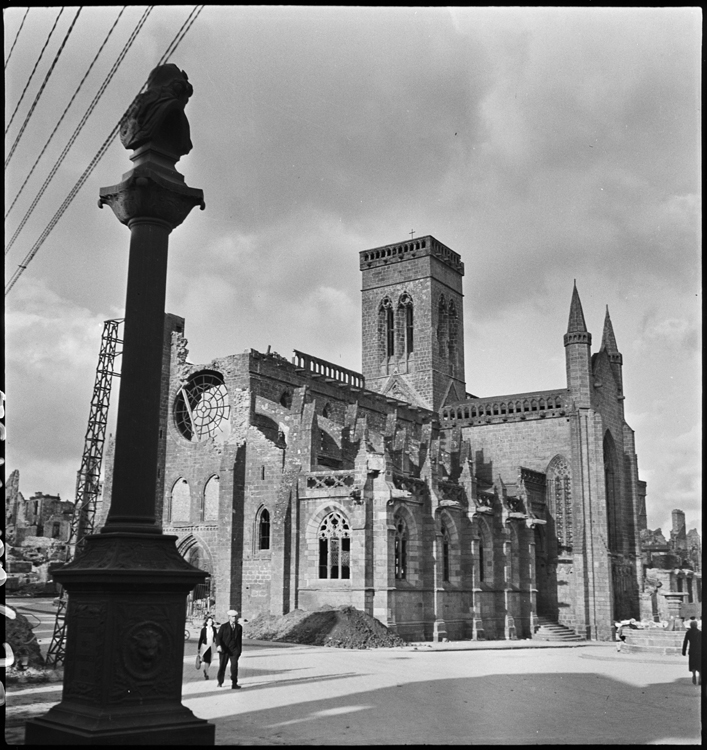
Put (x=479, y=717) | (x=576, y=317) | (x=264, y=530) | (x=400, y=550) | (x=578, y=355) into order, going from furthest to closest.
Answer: (x=576, y=317)
(x=578, y=355)
(x=264, y=530)
(x=400, y=550)
(x=479, y=717)

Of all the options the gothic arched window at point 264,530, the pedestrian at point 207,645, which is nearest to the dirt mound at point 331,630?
the gothic arched window at point 264,530

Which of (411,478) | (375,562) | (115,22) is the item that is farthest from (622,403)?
(115,22)

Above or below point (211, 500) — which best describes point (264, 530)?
below

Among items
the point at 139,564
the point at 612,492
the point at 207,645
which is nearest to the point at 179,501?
the point at 207,645

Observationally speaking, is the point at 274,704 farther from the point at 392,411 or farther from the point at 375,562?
the point at 392,411

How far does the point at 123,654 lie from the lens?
8.60 m

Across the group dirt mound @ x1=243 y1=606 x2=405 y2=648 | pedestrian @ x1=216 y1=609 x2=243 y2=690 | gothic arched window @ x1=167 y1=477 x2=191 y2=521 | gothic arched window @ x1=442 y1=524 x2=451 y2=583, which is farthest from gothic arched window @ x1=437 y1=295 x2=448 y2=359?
pedestrian @ x1=216 y1=609 x2=243 y2=690

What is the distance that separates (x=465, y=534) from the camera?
121 ft

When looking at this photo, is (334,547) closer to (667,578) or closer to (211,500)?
(211,500)

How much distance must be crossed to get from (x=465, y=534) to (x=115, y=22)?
29.0 metres

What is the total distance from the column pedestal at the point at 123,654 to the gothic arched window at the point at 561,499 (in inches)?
1533

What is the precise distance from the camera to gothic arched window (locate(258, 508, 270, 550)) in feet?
117

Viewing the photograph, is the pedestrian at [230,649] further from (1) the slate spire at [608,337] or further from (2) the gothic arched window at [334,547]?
(1) the slate spire at [608,337]

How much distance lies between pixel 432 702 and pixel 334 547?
59.6 feet
